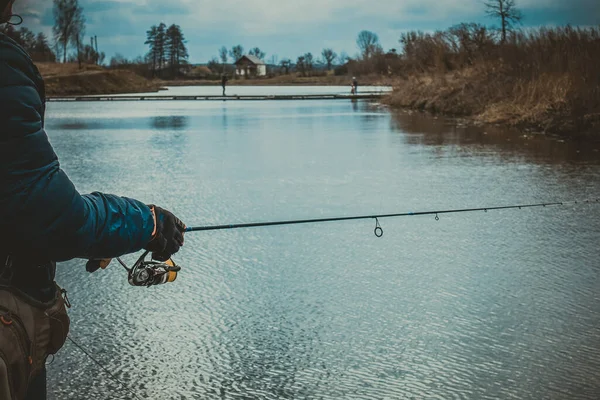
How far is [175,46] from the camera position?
12388 cm

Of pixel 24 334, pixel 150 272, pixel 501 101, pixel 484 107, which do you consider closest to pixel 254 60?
pixel 484 107

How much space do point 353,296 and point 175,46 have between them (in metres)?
123

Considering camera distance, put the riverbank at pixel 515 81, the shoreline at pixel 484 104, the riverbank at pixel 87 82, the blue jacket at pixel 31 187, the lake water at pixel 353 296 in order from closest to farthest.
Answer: the blue jacket at pixel 31 187 < the lake water at pixel 353 296 < the shoreline at pixel 484 104 < the riverbank at pixel 515 81 < the riverbank at pixel 87 82

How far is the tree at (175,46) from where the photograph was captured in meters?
123

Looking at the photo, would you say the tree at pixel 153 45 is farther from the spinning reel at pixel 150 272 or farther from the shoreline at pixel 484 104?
the spinning reel at pixel 150 272

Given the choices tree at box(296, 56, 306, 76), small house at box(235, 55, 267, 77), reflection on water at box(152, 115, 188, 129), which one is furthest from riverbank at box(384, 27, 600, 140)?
small house at box(235, 55, 267, 77)

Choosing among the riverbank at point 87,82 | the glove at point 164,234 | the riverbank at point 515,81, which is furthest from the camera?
the riverbank at point 87,82

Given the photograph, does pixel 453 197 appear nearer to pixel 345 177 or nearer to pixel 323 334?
pixel 345 177

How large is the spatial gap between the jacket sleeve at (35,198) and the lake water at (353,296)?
1731 millimetres

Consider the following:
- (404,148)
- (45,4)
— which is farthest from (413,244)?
(404,148)

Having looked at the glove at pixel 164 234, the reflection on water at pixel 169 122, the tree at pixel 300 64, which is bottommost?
the reflection on water at pixel 169 122

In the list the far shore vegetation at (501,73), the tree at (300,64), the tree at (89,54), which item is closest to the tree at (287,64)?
the tree at (300,64)

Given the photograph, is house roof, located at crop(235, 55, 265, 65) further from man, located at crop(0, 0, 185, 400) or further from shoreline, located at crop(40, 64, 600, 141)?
man, located at crop(0, 0, 185, 400)

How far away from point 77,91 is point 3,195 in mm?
64209
